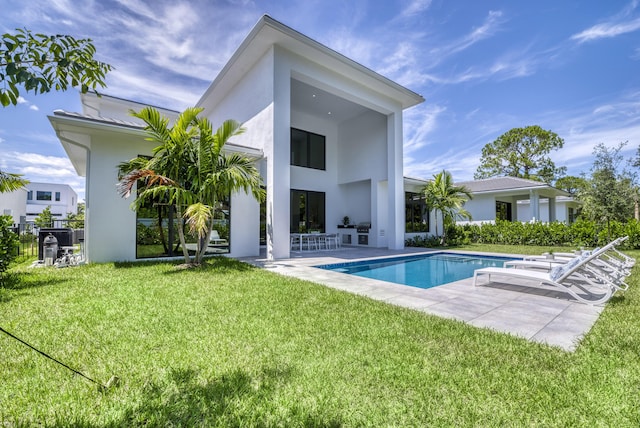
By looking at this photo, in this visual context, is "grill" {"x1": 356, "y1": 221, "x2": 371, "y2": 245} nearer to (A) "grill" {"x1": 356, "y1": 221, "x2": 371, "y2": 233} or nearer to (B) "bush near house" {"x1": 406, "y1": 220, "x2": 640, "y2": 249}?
(A) "grill" {"x1": 356, "y1": 221, "x2": 371, "y2": 233}

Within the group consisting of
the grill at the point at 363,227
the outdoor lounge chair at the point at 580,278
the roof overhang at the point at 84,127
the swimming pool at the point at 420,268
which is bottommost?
the swimming pool at the point at 420,268

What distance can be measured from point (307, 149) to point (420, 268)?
9.12 meters

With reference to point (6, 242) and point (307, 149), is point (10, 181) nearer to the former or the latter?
point (6, 242)

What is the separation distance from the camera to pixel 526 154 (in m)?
33.2

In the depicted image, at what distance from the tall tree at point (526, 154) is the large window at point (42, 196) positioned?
227 feet

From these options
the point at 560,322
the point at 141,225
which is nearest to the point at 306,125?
the point at 141,225

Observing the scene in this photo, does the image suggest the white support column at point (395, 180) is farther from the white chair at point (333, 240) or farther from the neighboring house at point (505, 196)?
the neighboring house at point (505, 196)

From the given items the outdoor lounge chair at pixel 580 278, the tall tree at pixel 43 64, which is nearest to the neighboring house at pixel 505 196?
the outdoor lounge chair at pixel 580 278

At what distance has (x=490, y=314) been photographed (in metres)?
4.41

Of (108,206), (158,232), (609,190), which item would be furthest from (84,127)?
(609,190)

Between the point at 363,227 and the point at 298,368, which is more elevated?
the point at 363,227

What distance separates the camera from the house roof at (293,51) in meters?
9.67

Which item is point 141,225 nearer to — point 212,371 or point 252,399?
point 212,371

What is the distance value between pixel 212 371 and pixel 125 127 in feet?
27.9
